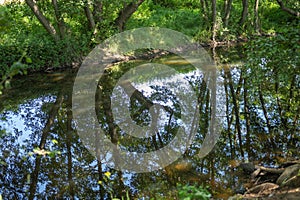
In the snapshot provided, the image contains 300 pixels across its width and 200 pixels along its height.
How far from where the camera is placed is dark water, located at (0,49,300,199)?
19.5 feet

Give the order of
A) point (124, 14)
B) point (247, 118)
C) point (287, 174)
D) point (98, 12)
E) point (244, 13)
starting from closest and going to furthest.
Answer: point (287, 174)
point (247, 118)
point (98, 12)
point (124, 14)
point (244, 13)

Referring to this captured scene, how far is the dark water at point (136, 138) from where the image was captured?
5934 millimetres

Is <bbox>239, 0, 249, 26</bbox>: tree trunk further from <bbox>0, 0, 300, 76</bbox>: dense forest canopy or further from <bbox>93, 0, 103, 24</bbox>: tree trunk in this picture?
<bbox>93, 0, 103, 24</bbox>: tree trunk

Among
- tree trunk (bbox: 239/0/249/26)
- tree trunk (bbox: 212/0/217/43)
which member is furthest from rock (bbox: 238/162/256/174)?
tree trunk (bbox: 239/0/249/26)

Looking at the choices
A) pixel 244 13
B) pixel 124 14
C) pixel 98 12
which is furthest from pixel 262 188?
pixel 244 13

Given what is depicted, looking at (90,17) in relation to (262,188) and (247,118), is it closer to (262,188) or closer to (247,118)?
(247,118)

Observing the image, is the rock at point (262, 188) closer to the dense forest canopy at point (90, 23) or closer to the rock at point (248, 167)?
the rock at point (248, 167)

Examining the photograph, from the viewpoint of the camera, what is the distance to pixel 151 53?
1728cm

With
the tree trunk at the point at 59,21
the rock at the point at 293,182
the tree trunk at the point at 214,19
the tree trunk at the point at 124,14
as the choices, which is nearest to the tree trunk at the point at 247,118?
the rock at the point at 293,182

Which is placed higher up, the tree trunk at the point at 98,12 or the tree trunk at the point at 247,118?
the tree trunk at the point at 98,12

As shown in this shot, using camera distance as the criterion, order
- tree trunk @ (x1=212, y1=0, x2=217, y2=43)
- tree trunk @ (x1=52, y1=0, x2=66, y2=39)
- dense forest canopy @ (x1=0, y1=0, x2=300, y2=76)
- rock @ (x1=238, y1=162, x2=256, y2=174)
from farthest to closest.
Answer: tree trunk @ (x1=212, y1=0, x2=217, y2=43) → tree trunk @ (x1=52, y1=0, x2=66, y2=39) → dense forest canopy @ (x1=0, y1=0, x2=300, y2=76) → rock @ (x1=238, y1=162, x2=256, y2=174)

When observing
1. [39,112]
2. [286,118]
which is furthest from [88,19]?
[286,118]

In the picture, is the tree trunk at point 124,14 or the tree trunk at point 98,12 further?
the tree trunk at point 124,14

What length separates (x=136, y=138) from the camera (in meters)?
8.11
